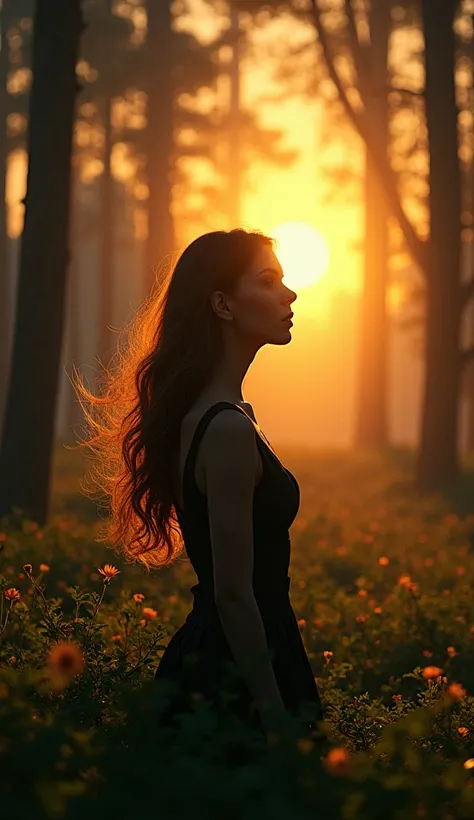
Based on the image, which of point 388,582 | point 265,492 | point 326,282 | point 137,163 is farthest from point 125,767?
point 326,282

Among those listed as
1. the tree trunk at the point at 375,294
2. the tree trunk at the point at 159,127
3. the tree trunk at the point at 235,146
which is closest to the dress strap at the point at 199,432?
the tree trunk at the point at 159,127

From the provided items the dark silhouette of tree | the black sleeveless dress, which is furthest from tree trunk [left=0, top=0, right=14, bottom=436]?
the black sleeveless dress

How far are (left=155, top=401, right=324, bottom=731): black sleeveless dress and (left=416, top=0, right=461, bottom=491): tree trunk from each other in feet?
40.9

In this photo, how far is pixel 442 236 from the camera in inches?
612

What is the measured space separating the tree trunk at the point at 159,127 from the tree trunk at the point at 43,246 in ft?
41.0

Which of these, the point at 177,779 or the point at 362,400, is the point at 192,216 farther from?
the point at 177,779

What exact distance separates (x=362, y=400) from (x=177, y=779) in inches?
1018

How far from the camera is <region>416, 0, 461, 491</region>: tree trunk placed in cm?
1537

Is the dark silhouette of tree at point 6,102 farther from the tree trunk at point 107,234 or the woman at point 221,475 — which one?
the woman at point 221,475

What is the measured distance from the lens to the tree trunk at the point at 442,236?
15.4 metres

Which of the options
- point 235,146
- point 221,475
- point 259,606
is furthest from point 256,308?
point 235,146

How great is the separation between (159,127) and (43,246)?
1392 centimetres

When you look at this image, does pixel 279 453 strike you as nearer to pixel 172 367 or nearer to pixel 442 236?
pixel 442 236

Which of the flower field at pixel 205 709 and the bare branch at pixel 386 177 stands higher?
the bare branch at pixel 386 177
